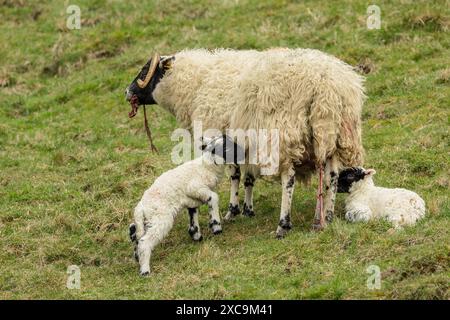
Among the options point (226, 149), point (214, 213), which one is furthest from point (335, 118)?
point (214, 213)

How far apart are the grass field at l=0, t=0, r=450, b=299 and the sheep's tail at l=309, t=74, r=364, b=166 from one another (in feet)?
3.55

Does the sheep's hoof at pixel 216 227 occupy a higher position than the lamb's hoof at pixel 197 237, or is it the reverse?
the sheep's hoof at pixel 216 227

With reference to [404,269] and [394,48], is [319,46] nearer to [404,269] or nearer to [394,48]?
[394,48]

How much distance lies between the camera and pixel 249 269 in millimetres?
11164

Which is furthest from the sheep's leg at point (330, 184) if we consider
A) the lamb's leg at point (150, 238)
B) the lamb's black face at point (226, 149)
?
the lamb's leg at point (150, 238)

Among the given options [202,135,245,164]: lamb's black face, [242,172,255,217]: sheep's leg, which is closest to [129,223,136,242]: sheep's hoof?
[202,135,245,164]: lamb's black face

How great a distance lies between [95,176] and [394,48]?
24.3 ft

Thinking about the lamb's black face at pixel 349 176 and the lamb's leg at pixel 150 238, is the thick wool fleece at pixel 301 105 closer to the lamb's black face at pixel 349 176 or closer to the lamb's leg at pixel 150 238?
the lamb's black face at pixel 349 176

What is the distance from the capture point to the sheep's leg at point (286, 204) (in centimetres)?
1223

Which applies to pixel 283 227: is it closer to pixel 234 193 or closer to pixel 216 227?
pixel 216 227

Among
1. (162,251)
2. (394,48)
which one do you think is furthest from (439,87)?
(162,251)

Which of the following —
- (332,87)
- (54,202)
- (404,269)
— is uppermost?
(332,87)

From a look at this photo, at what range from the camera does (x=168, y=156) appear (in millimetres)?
16594

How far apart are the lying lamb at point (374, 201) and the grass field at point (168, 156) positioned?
241 mm
